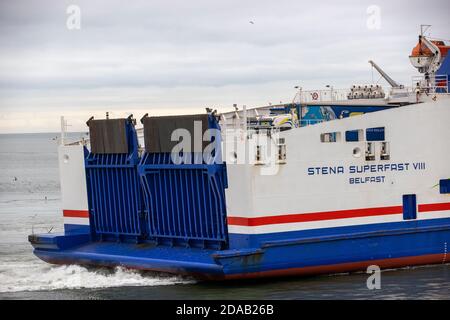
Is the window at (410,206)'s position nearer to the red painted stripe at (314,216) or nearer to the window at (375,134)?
the red painted stripe at (314,216)

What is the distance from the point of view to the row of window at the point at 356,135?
22.4 metres

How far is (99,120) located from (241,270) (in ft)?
19.0

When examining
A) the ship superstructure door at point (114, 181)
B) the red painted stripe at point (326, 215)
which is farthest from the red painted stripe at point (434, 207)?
the ship superstructure door at point (114, 181)

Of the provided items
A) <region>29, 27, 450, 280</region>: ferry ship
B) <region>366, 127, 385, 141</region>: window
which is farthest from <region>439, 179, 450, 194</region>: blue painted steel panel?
<region>366, 127, 385, 141</region>: window

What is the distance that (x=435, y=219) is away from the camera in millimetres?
23609

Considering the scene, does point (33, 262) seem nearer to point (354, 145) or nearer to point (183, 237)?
point (183, 237)

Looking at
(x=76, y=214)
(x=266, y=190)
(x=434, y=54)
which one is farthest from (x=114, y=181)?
(x=434, y=54)

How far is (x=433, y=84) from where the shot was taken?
2597 centimetres

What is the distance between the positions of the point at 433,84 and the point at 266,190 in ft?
22.6

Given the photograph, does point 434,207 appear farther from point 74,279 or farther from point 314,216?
point 74,279

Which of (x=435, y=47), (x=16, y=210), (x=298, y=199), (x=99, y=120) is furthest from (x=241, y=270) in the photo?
(x=16, y=210)

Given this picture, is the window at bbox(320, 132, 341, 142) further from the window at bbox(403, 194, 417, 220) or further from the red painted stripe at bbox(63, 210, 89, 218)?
the red painted stripe at bbox(63, 210, 89, 218)

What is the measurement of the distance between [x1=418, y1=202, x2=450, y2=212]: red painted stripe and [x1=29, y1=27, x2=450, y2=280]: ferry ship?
23 mm

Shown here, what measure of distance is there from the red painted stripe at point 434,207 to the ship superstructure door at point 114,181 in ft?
21.1
